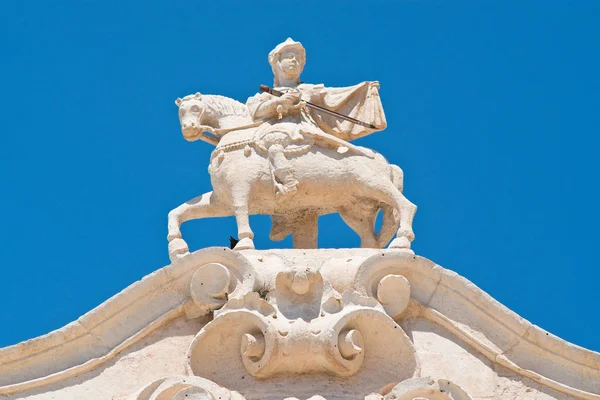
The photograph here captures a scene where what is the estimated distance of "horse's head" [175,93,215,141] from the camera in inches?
637

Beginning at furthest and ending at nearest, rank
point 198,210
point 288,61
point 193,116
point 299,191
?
point 288,61 < point 193,116 < point 198,210 < point 299,191

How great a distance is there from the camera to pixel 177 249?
51.0ft

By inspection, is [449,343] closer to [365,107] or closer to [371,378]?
[371,378]

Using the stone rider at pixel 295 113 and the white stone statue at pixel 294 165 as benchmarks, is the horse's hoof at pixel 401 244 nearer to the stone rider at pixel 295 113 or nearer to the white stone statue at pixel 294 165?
the white stone statue at pixel 294 165

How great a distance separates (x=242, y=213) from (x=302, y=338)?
1.42 metres

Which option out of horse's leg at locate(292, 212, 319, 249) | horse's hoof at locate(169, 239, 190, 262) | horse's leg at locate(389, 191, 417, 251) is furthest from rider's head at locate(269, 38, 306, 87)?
horse's hoof at locate(169, 239, 190, 262)

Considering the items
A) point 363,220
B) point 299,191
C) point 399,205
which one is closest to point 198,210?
point 299,191

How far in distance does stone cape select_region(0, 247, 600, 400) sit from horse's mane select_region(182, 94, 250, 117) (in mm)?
1627

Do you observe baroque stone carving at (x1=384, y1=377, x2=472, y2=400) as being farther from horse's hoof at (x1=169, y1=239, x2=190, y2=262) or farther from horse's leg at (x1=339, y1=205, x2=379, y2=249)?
horse's hoof at (x1=169, y1=239, x2=190, y2=262)

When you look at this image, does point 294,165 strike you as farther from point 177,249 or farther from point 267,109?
point 177,249

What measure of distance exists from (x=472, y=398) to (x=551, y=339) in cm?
81

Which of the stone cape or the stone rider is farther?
the stone rider

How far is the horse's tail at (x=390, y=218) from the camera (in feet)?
52.4

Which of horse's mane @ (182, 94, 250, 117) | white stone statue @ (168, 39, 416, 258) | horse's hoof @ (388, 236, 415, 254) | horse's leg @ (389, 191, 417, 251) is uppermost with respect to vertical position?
horse's mane @ (182, 94, 250, 117)
